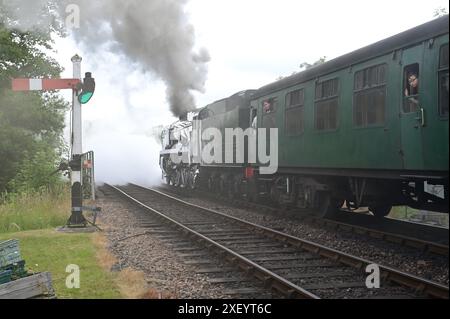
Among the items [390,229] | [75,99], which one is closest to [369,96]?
[390,229]

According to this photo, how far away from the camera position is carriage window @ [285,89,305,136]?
11.3 meters

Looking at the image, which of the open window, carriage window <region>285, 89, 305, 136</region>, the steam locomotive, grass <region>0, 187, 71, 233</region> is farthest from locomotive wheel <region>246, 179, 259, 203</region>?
grass <region>0, 187, 71, 233</region>

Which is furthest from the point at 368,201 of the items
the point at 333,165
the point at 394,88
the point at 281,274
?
the point at 281,274

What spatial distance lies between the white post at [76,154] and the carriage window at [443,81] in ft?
21.8

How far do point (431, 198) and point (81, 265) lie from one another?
508 cm

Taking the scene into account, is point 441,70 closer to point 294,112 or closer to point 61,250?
point 294,112

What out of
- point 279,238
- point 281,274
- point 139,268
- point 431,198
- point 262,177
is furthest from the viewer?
point 262,177

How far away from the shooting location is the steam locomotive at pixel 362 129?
23.1 ft

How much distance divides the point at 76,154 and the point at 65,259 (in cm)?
308

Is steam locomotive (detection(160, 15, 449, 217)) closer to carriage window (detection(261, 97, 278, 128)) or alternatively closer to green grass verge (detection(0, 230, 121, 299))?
carriage window (detection(261, 97, 278, 128))

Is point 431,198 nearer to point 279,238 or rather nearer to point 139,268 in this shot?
point 279,238

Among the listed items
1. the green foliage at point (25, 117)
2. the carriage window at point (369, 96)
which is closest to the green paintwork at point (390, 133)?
the carriage window at point (369, 96)
